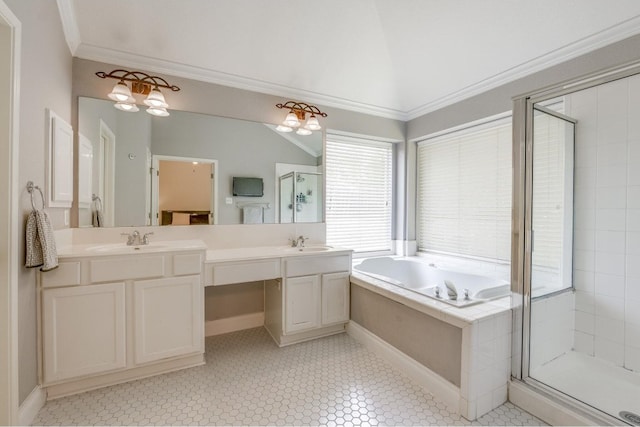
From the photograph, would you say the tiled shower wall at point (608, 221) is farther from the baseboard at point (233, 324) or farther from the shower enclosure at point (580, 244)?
the baseboard at point (233, 324)

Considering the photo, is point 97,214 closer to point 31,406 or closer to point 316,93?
point 31,406

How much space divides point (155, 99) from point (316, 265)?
179 centimetres

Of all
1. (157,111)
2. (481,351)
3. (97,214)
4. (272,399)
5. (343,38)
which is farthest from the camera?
(343,38)

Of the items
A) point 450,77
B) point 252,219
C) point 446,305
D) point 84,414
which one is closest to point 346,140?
point 450,77

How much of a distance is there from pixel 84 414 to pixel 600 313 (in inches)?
136

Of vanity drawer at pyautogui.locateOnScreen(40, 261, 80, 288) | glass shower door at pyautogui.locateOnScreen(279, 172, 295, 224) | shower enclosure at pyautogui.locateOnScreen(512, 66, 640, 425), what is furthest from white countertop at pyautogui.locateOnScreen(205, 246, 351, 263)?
shower enclosure at pyautogui.locateOnScreen(512, 66, 640, 425)

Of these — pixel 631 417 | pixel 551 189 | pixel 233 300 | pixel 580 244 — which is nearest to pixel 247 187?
pixel 233 300

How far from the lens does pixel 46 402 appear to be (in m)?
1.73

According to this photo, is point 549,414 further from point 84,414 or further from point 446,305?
point 84,414

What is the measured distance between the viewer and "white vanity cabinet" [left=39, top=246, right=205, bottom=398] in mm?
1711

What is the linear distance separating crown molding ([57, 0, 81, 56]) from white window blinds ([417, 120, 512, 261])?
332 centimetres

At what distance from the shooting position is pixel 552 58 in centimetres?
220

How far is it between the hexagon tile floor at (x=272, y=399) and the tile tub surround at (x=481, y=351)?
7 cm

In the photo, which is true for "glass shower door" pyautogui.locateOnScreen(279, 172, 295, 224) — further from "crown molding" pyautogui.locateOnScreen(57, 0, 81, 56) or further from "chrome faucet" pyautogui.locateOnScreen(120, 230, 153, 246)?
"crown molding" pyautogui.locateOnScreen(57, 0, 81, 56)
